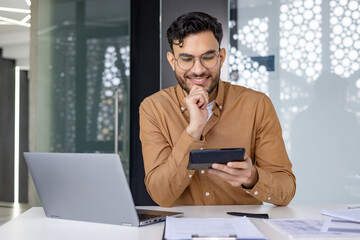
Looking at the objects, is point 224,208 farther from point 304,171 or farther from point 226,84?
point 304,171

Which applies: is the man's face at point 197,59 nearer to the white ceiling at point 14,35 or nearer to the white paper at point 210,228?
the white paper at point 210,228

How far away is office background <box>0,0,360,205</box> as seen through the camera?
3.53 m

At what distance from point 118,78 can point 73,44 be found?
577 mm

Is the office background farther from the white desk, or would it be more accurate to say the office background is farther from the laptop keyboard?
the laptop keyboard

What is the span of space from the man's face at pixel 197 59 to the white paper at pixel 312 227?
812 mm

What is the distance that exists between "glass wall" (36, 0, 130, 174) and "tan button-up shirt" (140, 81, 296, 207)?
5.11 ft

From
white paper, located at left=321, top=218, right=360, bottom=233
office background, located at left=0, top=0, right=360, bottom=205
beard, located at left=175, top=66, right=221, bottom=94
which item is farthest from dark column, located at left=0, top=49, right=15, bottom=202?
white paper, located at left=321, top=218, right=360, bottom=233

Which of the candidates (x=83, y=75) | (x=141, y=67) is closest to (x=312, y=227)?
(x=83, y=75)

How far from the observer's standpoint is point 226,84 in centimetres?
232

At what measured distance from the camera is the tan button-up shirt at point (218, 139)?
1.95m

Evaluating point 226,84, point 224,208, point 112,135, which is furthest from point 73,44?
point 224,208

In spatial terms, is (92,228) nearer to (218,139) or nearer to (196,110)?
(196,110)

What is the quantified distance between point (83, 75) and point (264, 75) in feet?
4.86

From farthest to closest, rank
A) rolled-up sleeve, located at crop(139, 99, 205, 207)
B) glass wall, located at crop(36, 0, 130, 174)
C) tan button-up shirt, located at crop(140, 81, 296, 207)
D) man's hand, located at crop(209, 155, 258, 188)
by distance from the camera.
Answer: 1. glass wall, located at crop(36, 0, 130, 174)
2. tan button-up shirt, located at crop(140, 81, 296, 207)
3. rolled-up sleeve, located at crop(139, 99, 205, 207)
4. man's hand, located at crop(209, 155, 258, 188)
